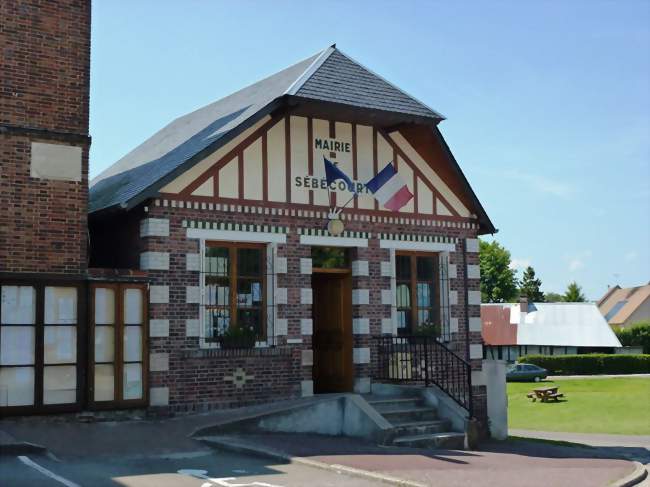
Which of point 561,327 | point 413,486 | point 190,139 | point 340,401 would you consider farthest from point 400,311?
point 561,327

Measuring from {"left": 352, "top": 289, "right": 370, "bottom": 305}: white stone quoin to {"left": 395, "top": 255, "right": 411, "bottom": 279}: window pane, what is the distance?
108 cm

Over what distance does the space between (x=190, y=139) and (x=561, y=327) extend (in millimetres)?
50567

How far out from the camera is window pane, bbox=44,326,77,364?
13.1 meters

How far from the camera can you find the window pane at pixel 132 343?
13867mm

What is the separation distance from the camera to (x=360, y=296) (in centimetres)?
1658

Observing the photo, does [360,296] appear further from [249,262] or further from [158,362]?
[158,362]

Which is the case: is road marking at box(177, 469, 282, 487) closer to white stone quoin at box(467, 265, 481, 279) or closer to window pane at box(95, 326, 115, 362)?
window pane at box(95, 326, 115, 362)

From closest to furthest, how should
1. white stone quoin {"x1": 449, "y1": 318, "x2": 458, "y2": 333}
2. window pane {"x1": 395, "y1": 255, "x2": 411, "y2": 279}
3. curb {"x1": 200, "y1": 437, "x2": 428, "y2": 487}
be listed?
curb {"x1": 200, "y1": 437, "x2": 428, "y2": 487}
window pane {"x1": 395, "y1": 255, "x2": 411, "y2": 279}
white stone quoin {"x1": 449, "y1": 318, "x2": 458, "y2": 333}

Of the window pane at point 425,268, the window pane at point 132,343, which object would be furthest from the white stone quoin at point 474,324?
the window pane at point 132,343

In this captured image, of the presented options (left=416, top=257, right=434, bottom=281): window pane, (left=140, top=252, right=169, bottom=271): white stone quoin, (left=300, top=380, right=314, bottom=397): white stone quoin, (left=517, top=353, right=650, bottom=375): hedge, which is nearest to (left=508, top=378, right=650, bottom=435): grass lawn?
(left=416, top=257, right=434, bottom=281): window pane

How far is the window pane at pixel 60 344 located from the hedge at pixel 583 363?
153 feet

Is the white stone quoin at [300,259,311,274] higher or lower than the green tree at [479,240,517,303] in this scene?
lower

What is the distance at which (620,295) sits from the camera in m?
90.4

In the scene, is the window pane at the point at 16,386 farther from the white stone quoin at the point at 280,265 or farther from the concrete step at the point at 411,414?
the concrete step at the point at 411,414
